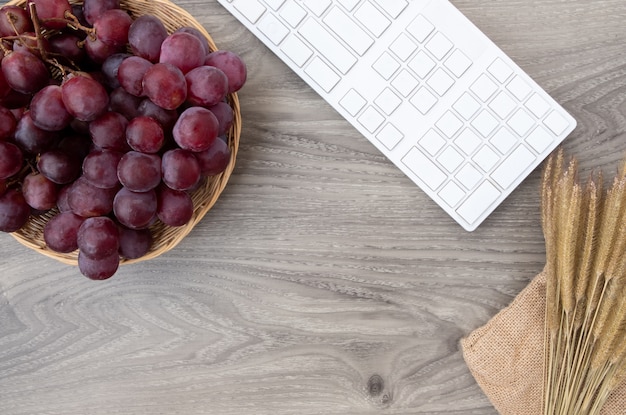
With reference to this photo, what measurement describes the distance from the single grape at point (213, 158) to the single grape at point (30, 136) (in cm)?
17

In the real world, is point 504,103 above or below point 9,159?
above

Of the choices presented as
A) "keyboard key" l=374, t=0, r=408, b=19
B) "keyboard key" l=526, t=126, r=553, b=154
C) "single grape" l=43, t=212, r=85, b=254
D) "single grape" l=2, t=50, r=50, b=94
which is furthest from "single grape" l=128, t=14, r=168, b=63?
"keyboard key" l=526, t=126, r=553, b=154

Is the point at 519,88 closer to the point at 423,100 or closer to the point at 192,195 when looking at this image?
the point at 423,100

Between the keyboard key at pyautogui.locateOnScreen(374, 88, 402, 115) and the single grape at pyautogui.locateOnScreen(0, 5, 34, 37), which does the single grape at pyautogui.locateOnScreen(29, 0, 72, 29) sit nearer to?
the single grape at pyautogui.locateOnScreen(0, 5, 34, 37)

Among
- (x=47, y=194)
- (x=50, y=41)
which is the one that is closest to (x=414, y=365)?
(x=47, y=194)

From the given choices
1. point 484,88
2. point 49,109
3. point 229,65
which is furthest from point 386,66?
point 49,109

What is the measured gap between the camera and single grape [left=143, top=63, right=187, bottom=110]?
Answer: 2.17 ft

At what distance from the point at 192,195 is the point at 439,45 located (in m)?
0.41

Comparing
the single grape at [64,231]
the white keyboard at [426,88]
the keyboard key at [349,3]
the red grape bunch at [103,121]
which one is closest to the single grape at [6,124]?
the red grape bunch at [103,121]

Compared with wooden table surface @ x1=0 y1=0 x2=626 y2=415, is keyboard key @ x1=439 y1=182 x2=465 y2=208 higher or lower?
higher

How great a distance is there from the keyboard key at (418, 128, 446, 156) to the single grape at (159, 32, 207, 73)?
345mm

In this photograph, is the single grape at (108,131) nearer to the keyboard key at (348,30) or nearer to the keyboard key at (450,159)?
the keyboard key at (348,30)

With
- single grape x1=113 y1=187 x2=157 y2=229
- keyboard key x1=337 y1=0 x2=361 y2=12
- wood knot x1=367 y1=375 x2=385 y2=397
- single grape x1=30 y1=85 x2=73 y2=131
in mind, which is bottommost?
wood knot x1=367 y1=375 x2=385 y2=397

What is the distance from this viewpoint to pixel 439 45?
85 centimetres
